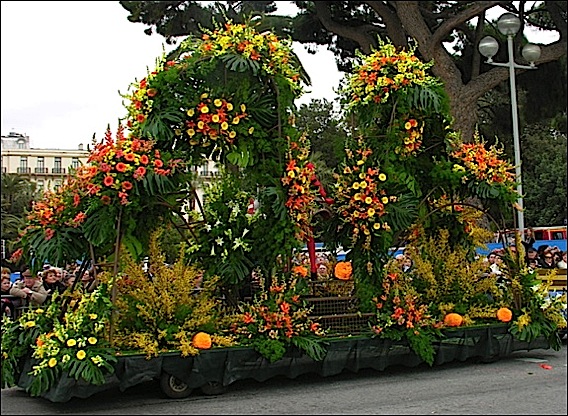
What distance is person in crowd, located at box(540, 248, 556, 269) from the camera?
46.7 feet

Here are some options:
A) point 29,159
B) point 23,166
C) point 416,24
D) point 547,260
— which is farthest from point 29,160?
point 547,260

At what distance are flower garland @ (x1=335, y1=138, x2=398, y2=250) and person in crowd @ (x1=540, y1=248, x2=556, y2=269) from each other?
571cm

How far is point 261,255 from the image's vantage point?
30.2ft

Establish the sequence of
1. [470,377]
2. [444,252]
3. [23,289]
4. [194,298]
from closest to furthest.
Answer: [194,298]
[470,377]
[444,252]
[23,289]

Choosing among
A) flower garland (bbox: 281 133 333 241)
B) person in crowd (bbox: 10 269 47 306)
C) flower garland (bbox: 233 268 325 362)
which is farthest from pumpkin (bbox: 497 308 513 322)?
person in crowd (bbox: 10 269 47 306)

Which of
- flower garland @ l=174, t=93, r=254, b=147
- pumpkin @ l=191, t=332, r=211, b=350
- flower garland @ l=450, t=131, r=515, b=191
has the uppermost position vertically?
flower garland @ l=174, t=93, r=254, b=147

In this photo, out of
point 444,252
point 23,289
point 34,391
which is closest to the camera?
point 34,391

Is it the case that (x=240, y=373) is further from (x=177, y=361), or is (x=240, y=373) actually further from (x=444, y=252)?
(x=444, y=252)

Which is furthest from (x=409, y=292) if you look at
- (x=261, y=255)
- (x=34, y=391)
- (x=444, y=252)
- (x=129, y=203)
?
(x=34, y=391)

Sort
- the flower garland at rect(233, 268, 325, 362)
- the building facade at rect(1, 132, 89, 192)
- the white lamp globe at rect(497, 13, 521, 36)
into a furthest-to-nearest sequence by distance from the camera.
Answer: the building facade at rect(1, 132, 89, 192), the white lamp globe at rect(497, 13, 521, 36), the flower garland at rect(233, 268, 325, 362)

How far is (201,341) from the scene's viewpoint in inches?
336

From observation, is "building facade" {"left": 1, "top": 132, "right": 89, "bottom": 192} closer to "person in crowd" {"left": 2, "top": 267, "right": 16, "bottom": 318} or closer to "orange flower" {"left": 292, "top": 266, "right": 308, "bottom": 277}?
"person in crowd" {"left": 2, "top": 267, "right": 16, "bottom": 318}

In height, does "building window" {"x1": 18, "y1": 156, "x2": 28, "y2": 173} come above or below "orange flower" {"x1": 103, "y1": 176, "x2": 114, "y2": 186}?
above

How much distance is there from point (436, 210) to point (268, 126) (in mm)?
2984
